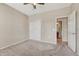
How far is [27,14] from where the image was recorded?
2.66 m

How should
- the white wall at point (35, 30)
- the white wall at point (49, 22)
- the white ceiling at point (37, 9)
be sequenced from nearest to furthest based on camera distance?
the white ceiling at point (37, 9)
the white wall at point (49, 22)
the white wall at point (35, 30)

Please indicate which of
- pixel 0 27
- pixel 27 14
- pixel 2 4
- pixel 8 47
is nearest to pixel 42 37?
pixel 27 14

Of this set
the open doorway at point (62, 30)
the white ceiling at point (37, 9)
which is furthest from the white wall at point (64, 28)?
the white ceiling at point (37, 9)

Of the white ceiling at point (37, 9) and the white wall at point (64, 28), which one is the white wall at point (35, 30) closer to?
the white ceiling at point (37, 9)

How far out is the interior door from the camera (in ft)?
8.76

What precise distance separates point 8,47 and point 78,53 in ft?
5.14

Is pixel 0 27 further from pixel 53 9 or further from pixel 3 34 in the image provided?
pixel 53 9

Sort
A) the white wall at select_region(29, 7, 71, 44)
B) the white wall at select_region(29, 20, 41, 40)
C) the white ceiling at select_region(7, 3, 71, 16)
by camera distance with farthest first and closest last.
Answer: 1. the white wall at select_region(29, 20, 41, 40)
2. the white wall at select_region(29, 7, 71, 44)
3. the white ceiling at select_region(7, 3, 71, 16)

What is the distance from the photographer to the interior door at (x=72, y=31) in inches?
105

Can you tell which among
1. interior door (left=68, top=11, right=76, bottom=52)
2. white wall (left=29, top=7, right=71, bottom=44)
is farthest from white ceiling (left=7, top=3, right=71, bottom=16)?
interior door (left=68, top=11, right=76, bottom=52)

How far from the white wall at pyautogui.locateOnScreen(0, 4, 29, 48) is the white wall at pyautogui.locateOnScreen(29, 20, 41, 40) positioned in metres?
0.10

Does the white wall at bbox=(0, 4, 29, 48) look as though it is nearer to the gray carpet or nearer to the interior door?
the gray carpet

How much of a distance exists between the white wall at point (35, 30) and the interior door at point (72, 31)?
726 millimetres

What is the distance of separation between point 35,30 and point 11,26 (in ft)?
1.88
